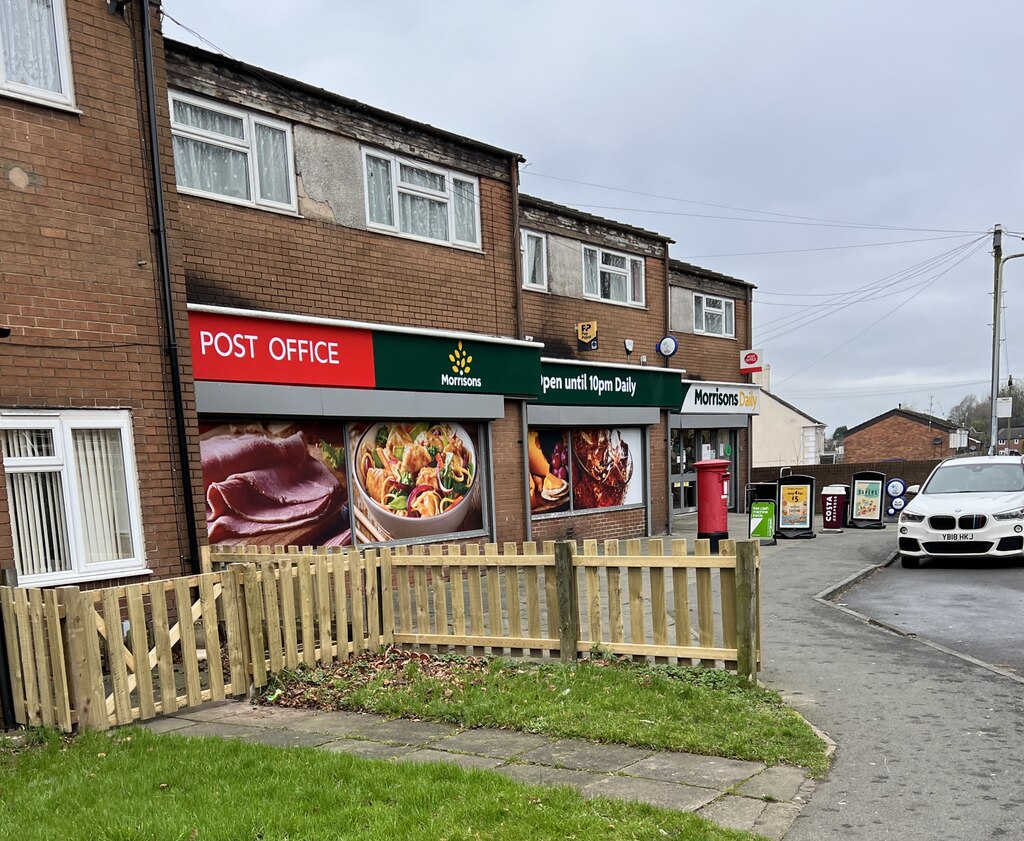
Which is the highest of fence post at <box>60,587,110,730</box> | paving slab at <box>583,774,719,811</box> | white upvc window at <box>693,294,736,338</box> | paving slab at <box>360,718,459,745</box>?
white upvc window at <box>693,294,736,338</box>

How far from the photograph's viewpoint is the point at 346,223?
1073cm

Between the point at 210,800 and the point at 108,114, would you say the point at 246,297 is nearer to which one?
the point at 108,114

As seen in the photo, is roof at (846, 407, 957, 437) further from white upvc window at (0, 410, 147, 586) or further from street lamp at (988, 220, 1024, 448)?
white upvc window at (0, 410, 147, 586)

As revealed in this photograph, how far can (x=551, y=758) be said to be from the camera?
4.62 meters

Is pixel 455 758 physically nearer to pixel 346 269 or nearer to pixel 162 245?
pixel 162 245

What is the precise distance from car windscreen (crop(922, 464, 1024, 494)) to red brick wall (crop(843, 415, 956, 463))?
46.4 m

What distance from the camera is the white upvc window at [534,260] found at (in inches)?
584

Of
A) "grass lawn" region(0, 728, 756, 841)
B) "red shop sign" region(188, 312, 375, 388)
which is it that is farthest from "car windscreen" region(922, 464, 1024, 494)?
"grass lawn" region(0, 728, 756, 841)

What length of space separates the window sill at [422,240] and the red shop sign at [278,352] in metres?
1.55

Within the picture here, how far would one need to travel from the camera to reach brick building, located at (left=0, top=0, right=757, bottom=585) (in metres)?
6.83

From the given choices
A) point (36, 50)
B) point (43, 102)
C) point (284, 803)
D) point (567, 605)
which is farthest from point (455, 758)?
point (36, 50)

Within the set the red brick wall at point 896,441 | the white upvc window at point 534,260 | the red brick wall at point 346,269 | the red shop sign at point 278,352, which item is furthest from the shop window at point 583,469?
the red brick wall at point 896,441

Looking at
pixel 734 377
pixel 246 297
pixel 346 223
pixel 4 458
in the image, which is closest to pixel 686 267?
pixel 734 377

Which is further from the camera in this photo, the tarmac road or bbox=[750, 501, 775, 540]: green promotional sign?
bbox=[750, 501, 775, 540]: green promotional sign
